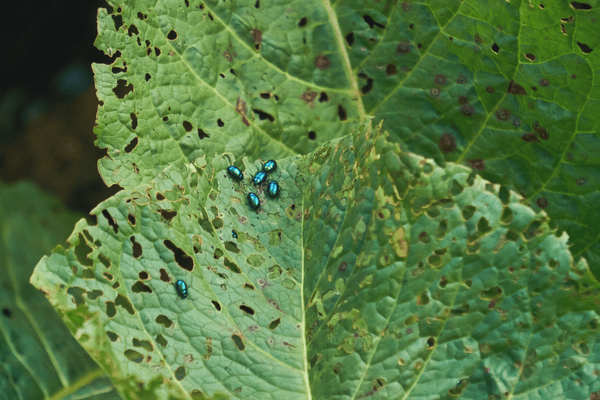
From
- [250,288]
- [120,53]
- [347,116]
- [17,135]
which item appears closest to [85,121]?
[17,135]

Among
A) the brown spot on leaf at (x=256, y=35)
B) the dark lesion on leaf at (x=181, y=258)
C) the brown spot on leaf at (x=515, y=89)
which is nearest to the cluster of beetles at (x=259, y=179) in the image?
the dark lesion on leaf at (x=181, y=258)

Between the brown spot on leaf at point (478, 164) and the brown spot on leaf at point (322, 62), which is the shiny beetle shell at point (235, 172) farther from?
the brown spot on leaf at point (478, 164)

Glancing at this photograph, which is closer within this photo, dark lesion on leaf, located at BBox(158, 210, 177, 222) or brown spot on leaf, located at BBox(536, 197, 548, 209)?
dark lesion on leaf, located at BBox(158, 210, 177, 222)

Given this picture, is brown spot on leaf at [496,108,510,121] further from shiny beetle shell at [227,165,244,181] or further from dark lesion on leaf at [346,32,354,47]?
shiny beetle shell at [227,165,244,181]

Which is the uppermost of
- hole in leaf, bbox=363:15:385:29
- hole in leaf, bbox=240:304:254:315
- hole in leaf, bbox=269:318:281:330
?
hole in leaf, bbox=363:15:385:29

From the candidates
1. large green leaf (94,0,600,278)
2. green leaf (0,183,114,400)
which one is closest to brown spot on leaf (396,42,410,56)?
large green leaf (94,0,600,278)

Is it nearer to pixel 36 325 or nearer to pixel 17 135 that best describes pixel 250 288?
pixel 36 325

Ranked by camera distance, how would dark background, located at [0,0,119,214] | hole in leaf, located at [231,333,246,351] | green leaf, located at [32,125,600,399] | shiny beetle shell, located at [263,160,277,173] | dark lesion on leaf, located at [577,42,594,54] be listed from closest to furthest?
green leaf, located at [32,125,600,399] → hole in leaf, located at [231,333,246,351] → shiny beetle shell, located at [263,160,277,173] → dark lesion on leaf, located at [577,42,594,54] → dark background, located at [0,0,119,214]
